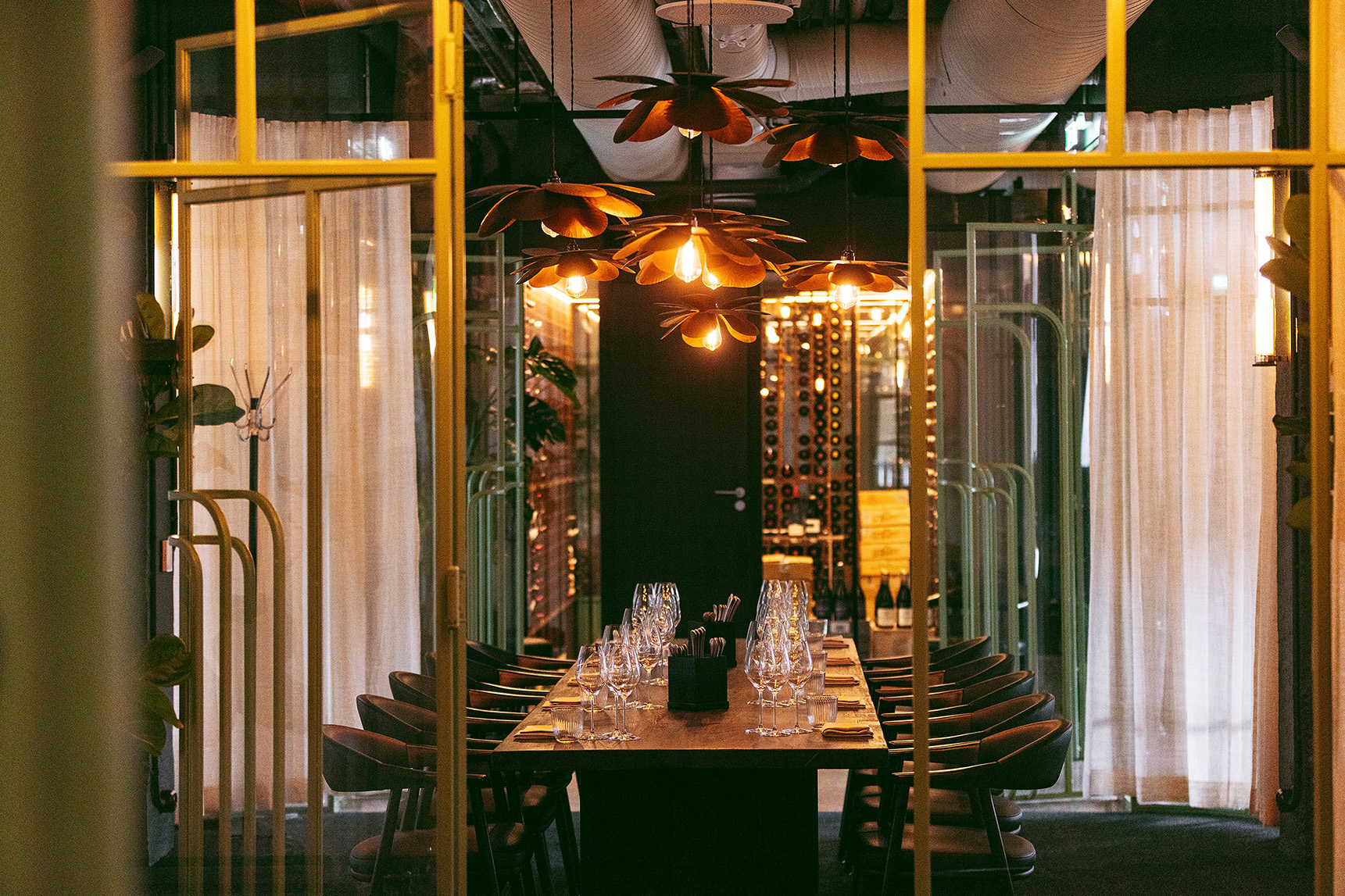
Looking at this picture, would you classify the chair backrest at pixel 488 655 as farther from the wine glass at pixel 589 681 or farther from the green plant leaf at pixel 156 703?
the green plant leaf at pixel 156 703

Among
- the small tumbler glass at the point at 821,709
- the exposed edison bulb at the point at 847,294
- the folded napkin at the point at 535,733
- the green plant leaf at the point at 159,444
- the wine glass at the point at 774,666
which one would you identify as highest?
the exposed edison bulb at the point at 847,294

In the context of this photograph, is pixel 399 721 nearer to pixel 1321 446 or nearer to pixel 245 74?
pixel 245 74

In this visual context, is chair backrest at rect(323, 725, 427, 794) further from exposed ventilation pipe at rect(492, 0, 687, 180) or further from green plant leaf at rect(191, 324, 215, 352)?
exposed ventilation pipe at rect(492, 0, 687, 180)

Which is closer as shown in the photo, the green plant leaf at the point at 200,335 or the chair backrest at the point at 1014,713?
the green plant leaf at the point at 200,335

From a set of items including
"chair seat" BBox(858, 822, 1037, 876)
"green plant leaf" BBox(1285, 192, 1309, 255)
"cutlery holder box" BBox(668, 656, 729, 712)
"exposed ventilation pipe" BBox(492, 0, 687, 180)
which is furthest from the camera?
"exposed ventilation pipe" BBox(492, 0, 687, 180)

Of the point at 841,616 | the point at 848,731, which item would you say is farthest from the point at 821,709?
the point at 841,616

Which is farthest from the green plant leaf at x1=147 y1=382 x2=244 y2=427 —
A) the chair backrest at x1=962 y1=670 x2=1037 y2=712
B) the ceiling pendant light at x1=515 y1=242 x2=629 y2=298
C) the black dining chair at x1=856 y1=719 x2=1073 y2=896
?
the chair backrest at x1=962 y1=670 x2=1037 y2=712

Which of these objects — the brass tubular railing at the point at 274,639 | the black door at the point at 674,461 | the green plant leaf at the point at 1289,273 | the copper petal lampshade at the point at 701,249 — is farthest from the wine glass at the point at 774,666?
the black door at the point at 674,461

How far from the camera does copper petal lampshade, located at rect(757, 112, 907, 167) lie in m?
3.14

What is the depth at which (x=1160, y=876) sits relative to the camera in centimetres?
227

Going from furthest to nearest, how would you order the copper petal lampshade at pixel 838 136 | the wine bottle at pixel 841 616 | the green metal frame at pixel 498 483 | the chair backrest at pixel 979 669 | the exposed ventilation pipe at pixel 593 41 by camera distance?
the wine bottle at pixel 841 616 → the green metal frame at pixel 498 483 → the exposed ventilation pipe at pixel 593 41 → the copper petal lampshade at pixel 838 136 → the chair backrest at pixel 979 669

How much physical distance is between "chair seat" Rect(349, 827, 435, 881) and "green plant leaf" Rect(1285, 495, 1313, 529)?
191 centimetres

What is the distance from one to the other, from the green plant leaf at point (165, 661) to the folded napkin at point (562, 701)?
1234 millimetres

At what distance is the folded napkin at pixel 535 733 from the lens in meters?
3.08
